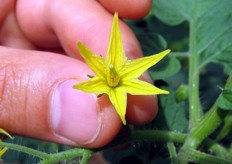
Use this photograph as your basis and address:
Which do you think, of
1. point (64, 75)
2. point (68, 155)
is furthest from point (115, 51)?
point (68, 155)

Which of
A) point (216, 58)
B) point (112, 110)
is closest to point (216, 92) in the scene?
point (216, 58)

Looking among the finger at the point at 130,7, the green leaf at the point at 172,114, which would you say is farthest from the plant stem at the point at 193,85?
the finger at the point at 130,7

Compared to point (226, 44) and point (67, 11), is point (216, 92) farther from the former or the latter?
point (67, 11)

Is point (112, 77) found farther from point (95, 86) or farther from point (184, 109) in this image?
point (184, 109)

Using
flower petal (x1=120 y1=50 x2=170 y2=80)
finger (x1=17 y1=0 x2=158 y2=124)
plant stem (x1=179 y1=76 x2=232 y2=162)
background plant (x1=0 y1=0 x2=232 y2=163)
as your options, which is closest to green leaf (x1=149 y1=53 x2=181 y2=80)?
background plant (x1=0 y1=0 x2=232 y2=163)

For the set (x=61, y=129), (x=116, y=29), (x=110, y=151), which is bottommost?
(x=110, y=151)

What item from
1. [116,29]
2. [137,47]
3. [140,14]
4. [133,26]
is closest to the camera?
[116,29]

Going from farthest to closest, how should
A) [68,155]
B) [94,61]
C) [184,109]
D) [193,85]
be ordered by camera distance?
[184,109]
[193,85]
[68,155]
[94,61]
